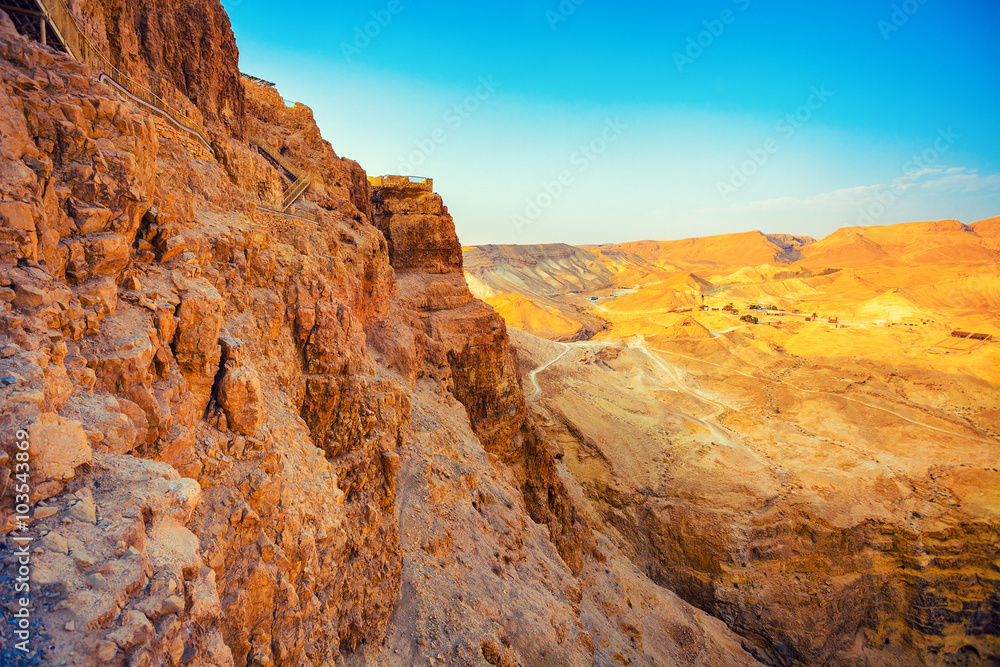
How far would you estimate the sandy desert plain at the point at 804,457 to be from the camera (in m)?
26.6

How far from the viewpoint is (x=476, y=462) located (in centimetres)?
1912

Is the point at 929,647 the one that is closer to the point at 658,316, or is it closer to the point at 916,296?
the point at 658,316

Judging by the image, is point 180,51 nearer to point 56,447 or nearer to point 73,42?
point 73,42

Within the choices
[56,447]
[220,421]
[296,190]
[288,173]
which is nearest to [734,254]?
[288,173]

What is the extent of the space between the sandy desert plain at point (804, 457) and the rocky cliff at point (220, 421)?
346 inches

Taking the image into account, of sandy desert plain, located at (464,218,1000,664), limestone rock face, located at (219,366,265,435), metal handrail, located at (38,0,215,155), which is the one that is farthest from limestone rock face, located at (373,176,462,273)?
limestone rock face, located at (219,366,265,435)

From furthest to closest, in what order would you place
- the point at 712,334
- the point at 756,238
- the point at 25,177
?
1. the point at 756,238
2. the point at 712,334
3. the point at 25,177

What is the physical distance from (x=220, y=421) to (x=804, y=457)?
4308cm

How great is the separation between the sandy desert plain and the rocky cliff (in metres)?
8.79

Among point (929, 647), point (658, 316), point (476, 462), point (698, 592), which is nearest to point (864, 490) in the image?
point (929, 647)

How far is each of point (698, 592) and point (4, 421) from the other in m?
31.5

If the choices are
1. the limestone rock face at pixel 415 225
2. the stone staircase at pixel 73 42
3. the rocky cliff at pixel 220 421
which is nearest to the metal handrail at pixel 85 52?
the stone staircase at pixel 73 42

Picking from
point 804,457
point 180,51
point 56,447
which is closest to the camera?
point 56,447

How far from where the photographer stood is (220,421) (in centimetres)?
798
